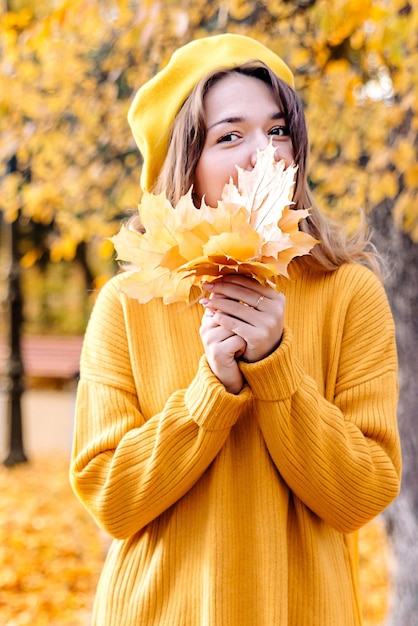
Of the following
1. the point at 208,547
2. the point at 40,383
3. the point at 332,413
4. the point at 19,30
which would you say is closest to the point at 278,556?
the point at 208,547

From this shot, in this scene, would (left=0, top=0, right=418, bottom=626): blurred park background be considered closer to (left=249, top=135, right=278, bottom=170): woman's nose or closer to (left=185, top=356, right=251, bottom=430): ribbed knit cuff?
(left=249, top=135, right=278, bottom=170): woman's nose

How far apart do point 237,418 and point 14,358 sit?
701 cm

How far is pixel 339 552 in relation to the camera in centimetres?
170

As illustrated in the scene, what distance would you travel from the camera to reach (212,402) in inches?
59.2

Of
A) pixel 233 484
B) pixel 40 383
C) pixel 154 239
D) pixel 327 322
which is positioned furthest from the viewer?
pixel 40 383

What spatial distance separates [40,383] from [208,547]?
12.9 meters

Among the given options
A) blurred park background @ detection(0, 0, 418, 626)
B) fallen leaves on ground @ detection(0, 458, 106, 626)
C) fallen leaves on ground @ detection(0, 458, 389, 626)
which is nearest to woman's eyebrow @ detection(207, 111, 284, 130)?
blurred park background @ detection(0, 0, 418, 626)

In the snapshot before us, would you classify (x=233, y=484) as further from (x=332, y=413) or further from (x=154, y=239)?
(x=154, y=239)

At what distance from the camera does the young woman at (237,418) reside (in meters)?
1.53

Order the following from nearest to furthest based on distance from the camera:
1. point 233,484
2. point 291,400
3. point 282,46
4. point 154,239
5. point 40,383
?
point 154,239 < point 291,400 < point 233,484 < point 282,46 < point 40,383

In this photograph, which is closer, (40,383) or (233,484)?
(233,484)

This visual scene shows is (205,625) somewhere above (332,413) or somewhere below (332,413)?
below

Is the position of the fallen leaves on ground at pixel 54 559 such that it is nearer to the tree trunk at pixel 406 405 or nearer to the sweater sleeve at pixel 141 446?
the tree trunk at pixel 406 405

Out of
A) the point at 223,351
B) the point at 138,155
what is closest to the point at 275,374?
the point at 223,351
